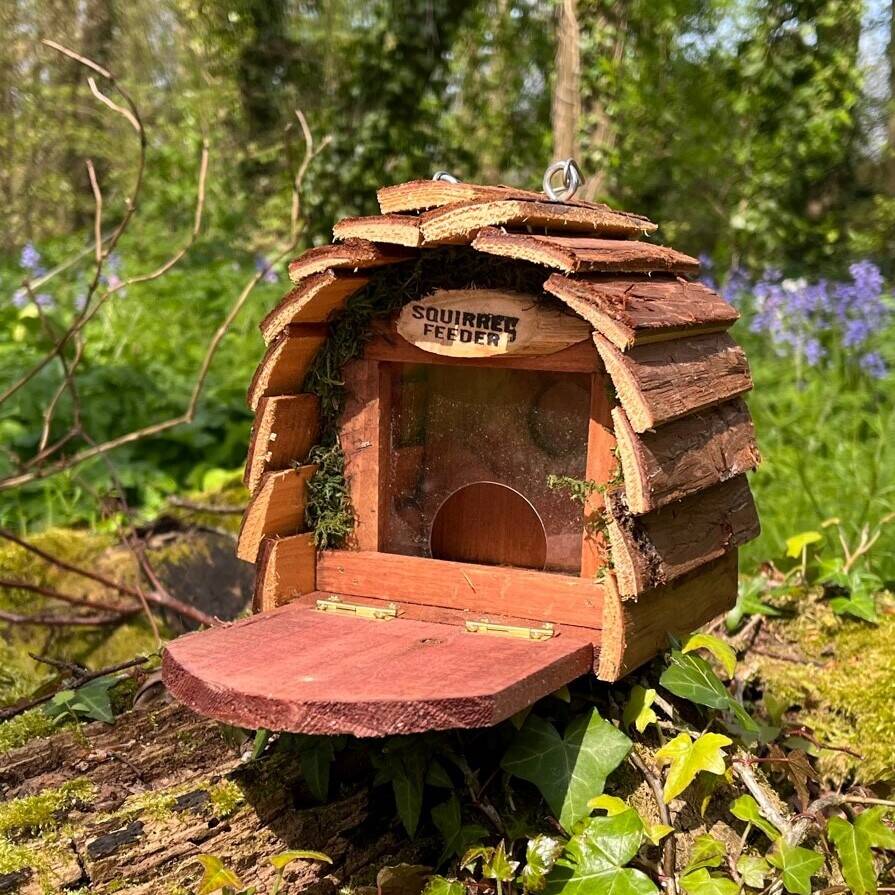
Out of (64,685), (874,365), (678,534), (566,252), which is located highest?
(566,252)

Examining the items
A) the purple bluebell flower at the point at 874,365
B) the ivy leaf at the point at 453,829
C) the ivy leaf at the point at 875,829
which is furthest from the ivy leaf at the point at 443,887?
the purple bluebell flower at the point at 874,365

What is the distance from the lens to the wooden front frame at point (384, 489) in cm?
198

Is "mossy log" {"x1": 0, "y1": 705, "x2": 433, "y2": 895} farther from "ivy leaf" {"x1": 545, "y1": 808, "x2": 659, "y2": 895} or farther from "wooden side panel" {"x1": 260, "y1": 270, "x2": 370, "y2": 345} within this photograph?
"wooden side panel" {"x1": 260, "y1": 270, "x2": 370, "y2": 345}

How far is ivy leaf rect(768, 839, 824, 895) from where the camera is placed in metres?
1.83

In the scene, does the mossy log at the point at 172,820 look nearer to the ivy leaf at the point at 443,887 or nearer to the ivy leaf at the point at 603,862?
the ivy leaf at the point at 443,887

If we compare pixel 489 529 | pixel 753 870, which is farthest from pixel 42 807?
pixel 753 870

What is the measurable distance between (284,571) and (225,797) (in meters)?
0.50

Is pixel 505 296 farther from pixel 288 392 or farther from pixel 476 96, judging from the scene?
pixel 476 96

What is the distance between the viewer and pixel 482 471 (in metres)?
2.24

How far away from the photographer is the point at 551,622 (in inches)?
79.9

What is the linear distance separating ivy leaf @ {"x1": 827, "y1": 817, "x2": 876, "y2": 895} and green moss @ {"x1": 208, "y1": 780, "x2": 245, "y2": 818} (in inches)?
42.6

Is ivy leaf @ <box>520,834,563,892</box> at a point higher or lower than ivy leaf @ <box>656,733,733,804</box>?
lower

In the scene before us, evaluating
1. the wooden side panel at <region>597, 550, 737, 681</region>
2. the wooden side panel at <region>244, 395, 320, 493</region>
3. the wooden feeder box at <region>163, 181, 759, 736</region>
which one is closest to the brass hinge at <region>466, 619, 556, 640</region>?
the wooden feeder box at <region>163, 181, 759, 736</region>

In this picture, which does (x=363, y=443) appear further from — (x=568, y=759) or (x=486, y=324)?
(x=568, y=759)
